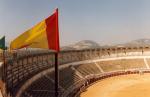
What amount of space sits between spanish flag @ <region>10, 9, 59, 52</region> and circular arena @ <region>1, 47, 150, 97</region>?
24.3ft

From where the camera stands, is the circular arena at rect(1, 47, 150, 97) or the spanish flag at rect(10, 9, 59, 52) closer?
the spanish flag at rect(10, 9, 59, 52)

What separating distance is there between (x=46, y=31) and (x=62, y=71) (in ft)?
135

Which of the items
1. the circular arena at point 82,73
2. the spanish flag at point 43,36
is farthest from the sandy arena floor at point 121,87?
the spanish flag at point 43,36

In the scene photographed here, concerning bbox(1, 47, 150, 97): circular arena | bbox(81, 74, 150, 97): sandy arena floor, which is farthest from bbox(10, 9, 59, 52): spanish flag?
bbox(81, 74, 150, 97): sandy arena floor

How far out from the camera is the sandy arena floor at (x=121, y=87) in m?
47.2

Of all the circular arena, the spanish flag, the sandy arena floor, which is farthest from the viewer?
the sandy arena floor

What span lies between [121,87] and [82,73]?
10.7 m

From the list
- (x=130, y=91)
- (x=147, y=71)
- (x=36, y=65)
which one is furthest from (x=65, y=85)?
(x=147, y=71)

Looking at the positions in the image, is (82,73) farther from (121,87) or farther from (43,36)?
(43,36)

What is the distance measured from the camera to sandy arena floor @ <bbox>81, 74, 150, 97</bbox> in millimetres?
47188

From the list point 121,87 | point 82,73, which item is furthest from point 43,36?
point 82,73

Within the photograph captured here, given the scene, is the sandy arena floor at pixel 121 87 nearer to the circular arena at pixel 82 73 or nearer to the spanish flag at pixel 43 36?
the circular arena at pixel 82 73

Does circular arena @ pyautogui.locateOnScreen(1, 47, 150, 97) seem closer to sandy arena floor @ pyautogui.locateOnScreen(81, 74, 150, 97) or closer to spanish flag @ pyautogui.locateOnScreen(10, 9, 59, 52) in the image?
sandy arena floor @ pyautogui.locateOnScreen(81, 74, 150, 97)

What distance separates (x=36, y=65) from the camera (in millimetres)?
45625
